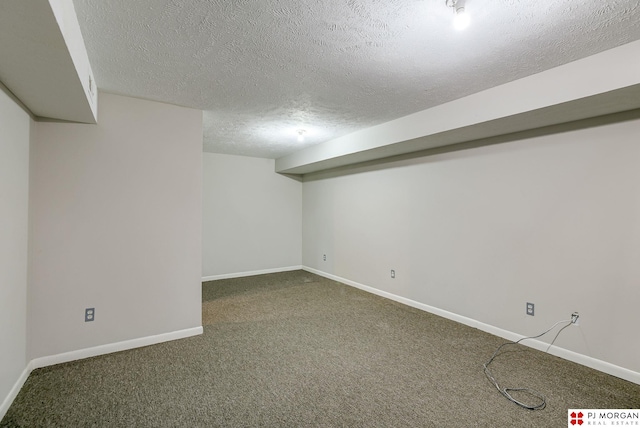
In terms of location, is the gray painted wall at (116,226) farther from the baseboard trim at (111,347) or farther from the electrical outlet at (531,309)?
the electrical outlet at (531,309)

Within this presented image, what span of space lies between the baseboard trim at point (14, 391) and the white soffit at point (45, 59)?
196cm

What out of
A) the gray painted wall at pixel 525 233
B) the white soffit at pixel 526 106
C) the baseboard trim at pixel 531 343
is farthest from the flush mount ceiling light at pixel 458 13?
the baseboard trim at pixel 531 343

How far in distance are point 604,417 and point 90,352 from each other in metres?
3.88

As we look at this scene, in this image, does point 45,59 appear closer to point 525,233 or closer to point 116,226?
point 116,226

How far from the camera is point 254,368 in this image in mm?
2385

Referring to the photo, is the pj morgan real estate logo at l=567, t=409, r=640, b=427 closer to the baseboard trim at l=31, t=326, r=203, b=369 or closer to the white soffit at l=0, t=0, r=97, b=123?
the baseboard trim at l=31, t=326, r=203, b=369

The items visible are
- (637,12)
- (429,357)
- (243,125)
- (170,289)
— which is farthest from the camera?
(243,125)

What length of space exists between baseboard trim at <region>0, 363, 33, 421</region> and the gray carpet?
1.4 inches

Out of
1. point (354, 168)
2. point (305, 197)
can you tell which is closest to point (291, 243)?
point (305, 197)

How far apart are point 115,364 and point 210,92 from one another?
2.45 m

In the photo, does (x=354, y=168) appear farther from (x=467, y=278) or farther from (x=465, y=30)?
(x=465, y=30)

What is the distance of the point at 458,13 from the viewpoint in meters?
1.44

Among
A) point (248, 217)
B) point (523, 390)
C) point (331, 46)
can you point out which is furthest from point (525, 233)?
point (248, 217)

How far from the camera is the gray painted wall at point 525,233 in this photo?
2.32 metres
